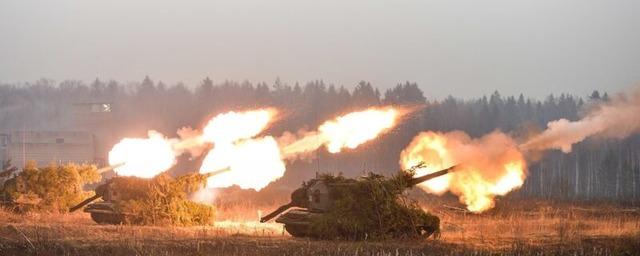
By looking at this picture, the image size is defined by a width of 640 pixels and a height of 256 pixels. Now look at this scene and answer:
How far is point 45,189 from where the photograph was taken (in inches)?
1578

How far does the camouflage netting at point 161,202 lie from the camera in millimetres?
33531

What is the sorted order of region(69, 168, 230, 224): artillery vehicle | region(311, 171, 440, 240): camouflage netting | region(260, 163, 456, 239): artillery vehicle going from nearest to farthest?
region(311, 171, 440, 240): camouflage netting, region(260, 163, 456, 239): artillery vehicle, region(69, 168, 230, 224): artillery vehicle

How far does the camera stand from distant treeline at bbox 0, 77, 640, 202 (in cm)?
8806

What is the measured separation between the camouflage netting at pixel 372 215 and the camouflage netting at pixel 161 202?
7.79 meters

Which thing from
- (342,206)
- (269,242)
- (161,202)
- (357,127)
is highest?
(357,127)

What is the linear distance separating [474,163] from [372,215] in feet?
18.2

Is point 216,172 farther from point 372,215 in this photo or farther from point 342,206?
point 372,215

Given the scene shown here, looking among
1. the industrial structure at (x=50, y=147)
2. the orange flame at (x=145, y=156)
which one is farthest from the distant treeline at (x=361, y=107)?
the orange flame at (x=145, y=156)

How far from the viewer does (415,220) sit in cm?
2792

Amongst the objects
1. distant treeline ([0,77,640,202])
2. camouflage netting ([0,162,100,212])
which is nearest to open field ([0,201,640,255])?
camouflage netting ([0,162,100,212])

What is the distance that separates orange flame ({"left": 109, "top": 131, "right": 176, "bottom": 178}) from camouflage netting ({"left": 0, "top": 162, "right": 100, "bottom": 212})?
203 centimetres

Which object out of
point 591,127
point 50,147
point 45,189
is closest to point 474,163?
point 591,127

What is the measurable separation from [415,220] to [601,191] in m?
67.7

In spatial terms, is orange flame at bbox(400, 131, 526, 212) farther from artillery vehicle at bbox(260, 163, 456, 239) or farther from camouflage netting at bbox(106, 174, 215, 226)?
camouflage netting at bbox(106, 174, 215, 226)
